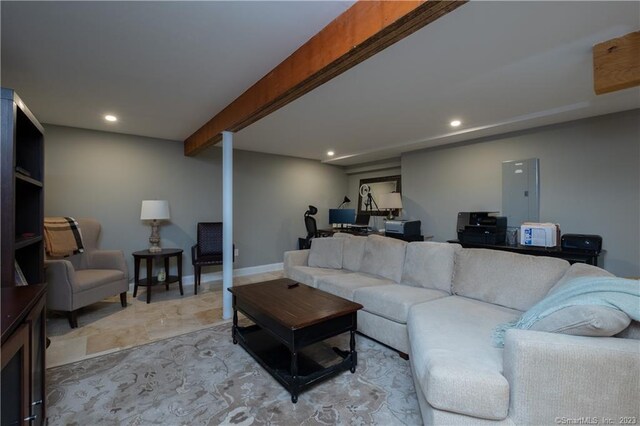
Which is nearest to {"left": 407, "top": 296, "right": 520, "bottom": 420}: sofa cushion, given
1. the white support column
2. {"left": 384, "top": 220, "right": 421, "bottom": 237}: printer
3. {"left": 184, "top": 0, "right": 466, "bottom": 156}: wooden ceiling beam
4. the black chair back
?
{"left": 184, "top": 0, "right": 466, "bottom": 156}: wooden ceiling beam

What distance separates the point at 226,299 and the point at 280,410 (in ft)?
5.39

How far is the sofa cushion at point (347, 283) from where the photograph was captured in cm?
276

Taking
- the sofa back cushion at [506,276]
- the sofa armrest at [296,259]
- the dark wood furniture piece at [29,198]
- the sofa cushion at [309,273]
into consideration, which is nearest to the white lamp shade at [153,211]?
the dark wood furniture piece at [29,198]

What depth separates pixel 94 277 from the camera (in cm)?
308

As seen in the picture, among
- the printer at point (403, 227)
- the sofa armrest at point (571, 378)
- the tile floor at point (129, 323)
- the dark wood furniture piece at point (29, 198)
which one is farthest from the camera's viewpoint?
the printer at point (403, 227)

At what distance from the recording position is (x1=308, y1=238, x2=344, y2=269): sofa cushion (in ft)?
11.6

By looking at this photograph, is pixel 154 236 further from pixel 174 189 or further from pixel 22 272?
pixel 22 272

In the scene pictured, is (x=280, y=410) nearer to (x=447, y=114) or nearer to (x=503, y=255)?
(x=503, y=255)

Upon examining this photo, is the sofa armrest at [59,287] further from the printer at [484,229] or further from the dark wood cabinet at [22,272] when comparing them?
the printer at [484,229]

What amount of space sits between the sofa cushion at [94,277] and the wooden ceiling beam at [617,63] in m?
4.57

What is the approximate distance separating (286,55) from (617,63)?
6.88 ft

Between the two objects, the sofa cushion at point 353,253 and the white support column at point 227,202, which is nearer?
the white support column at point 227,202

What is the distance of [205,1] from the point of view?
1.48 m

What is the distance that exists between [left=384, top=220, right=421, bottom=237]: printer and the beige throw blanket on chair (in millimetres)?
4113
